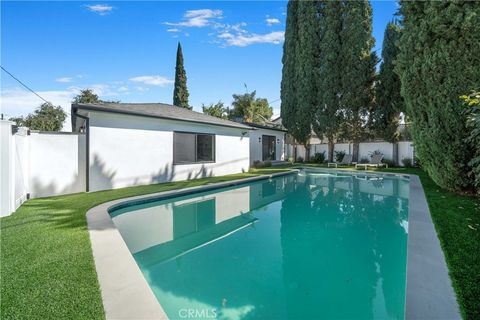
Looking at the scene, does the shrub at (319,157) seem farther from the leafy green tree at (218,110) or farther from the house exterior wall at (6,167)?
the house exterior wall at (6,167)

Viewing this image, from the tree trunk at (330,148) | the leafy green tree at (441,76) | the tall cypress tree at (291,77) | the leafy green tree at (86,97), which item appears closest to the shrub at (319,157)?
the tree trunk at (330,148)

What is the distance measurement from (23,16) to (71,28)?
7.09ft

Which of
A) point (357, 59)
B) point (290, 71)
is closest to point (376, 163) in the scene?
point (357, 59)

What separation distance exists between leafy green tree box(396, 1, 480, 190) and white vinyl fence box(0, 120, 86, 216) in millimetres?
11534

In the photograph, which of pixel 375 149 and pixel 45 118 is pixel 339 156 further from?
pixel 45 118

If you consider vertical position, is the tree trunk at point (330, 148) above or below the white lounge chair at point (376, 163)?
above

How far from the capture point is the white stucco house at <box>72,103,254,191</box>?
9.01 m

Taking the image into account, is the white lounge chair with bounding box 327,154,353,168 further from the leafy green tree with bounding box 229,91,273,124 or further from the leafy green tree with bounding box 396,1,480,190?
the leafy green tree with bounding box 229,91,273,124

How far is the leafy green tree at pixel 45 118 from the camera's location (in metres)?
33.2

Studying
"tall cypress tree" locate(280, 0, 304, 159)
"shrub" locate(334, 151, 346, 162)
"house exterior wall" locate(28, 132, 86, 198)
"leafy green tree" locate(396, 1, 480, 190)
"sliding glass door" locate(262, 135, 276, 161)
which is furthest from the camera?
"sliding glass door" locate(262, 135, 276, 161)

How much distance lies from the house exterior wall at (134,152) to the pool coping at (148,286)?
4602 millimetres

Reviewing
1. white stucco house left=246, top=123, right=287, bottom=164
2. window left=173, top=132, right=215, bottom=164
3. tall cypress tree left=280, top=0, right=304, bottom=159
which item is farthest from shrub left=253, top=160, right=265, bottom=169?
Answer: window left=173, top=132, right=215, bottom=164
